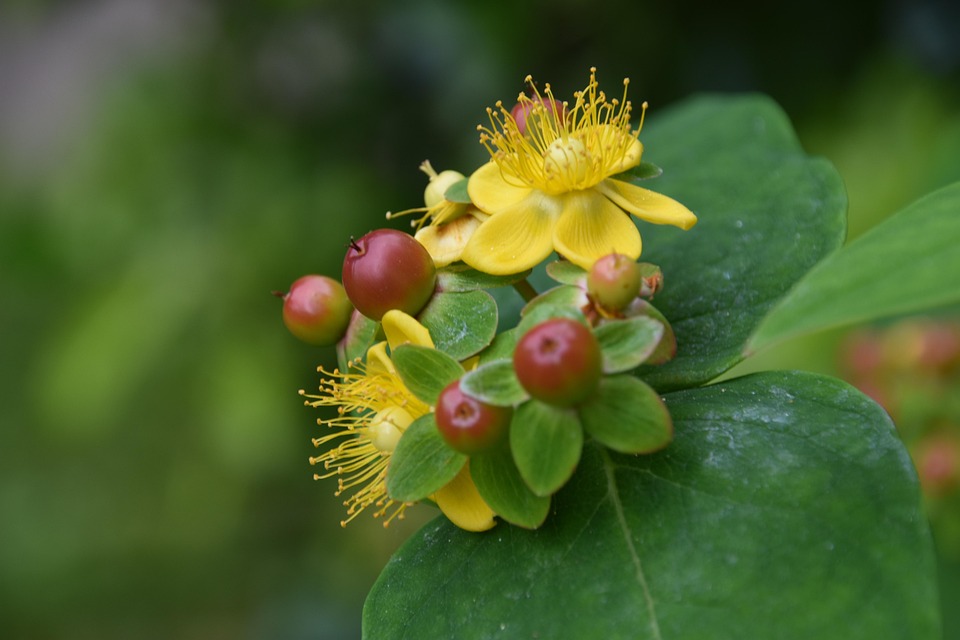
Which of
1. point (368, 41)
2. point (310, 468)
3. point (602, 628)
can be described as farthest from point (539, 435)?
point (310, 468)

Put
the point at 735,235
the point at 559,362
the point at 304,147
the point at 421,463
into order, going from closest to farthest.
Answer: the point at 559,362
the point at 421,463
the point at 735,235
the point at 304,147

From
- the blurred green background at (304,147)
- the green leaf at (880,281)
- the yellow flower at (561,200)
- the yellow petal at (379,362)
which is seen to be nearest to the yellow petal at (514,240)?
the yellow flower at (561,200)

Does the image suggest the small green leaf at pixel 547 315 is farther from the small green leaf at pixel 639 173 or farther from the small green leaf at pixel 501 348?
the small green leaf at pixel 639 173

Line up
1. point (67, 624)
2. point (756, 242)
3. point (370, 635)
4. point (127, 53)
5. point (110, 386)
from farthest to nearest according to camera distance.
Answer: point (67, 624) < point (127, 53) < point (110, 386) < point (756, 242) < point (370, 635)

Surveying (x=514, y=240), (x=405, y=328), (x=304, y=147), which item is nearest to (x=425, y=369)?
(x=405, y=328)

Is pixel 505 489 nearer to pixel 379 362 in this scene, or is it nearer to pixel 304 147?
pixel 379 362

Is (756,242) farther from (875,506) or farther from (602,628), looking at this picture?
(602,628)
